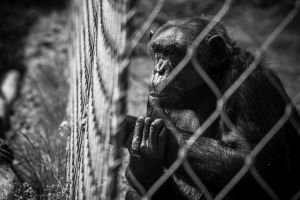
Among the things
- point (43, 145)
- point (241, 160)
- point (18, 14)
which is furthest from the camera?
point (18, 14)

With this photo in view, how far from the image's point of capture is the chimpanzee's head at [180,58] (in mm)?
2730

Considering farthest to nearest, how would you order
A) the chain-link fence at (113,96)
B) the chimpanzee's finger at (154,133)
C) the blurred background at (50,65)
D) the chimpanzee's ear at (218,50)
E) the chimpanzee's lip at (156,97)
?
1. the blurred background at (50,65)
2. the chimpanzee's ear at (218,50)
3. the chimpanzee's lip at (156,97)
4. the chimpanzee's finger at (154,133)
5. the chain-link fence at (113,96)

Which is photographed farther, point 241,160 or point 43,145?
point 43,145

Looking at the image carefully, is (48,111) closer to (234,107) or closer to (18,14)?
(234,107)

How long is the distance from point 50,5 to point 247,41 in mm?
3493

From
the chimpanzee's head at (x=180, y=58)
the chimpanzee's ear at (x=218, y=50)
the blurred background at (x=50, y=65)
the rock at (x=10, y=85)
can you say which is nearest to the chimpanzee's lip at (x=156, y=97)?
the chimpanzee's head at (x=180, y=58)

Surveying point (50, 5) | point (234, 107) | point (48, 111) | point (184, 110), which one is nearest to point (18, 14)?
point (50, 5)

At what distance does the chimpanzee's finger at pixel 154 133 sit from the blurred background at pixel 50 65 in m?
0.78

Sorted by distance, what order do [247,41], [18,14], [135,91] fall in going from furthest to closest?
[18,14], [247,41], [135,91]

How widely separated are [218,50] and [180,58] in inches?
9.3

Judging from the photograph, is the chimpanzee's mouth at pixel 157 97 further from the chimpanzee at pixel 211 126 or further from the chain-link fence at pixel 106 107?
the chain-link fence at pixel 106 107

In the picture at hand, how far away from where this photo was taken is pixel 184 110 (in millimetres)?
3057

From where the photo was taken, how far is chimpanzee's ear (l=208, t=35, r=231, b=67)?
2822mm

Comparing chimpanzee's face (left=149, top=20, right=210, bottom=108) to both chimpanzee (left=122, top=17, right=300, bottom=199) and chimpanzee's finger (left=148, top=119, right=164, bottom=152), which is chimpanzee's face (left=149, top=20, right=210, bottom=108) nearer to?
chimpanzee (left=122, top=17, right=300, bottom=199)
